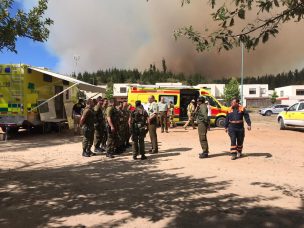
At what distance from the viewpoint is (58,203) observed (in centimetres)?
634

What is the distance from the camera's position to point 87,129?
11.2 m

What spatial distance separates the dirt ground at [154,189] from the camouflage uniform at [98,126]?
670 millimetres

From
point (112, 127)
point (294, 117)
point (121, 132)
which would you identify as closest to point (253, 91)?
point (294, 117)

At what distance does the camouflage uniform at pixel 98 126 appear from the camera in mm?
11844

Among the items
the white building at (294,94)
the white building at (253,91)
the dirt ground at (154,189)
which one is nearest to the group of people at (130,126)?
the dirt ground at (154,189)

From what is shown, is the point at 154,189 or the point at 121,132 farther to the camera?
the point at 121,132

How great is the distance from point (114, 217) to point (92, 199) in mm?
1055

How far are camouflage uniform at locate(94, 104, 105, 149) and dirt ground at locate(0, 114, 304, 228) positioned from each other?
67 centimetres

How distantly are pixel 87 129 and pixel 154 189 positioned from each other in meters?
4.47

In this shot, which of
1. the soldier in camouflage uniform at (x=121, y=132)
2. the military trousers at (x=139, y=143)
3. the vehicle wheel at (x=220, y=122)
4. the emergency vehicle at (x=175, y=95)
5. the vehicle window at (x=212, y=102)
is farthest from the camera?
the emergency vehicle at (x=175, y=95)

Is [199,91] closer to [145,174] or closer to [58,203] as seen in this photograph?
[145,174]

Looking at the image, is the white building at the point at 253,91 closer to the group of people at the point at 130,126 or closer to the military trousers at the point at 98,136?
the group of people at the point at 130,126

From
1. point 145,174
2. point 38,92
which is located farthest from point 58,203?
point 38,92

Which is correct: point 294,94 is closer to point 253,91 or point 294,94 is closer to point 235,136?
point 253,91
